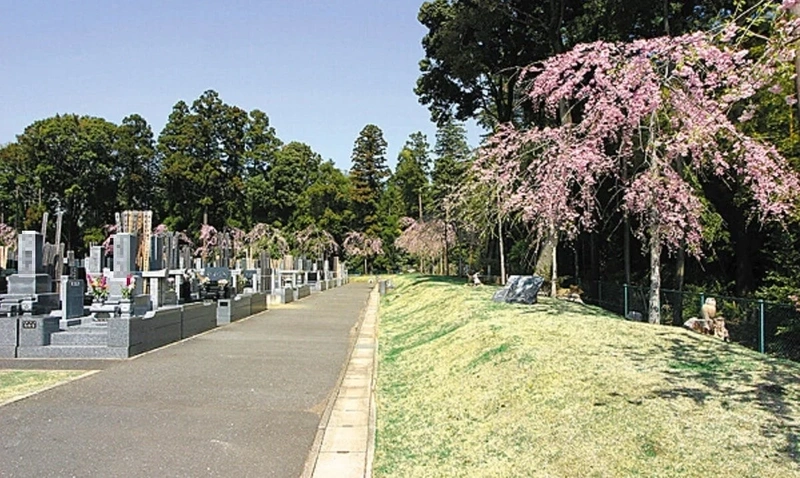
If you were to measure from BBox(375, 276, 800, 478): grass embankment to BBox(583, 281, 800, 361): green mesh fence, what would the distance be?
172 centimetres

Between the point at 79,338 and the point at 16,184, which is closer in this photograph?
the point at 79,338

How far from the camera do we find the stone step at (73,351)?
10.7 m

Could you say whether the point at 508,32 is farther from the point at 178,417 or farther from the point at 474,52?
the point at 178,417

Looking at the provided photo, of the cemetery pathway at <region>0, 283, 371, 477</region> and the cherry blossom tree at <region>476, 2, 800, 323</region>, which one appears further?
the cherry blossom tree at <region>476, 2, 800, 323</region>

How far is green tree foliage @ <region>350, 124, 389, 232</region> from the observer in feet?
217

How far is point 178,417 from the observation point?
6.73 metres

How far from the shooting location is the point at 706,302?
1160 cm

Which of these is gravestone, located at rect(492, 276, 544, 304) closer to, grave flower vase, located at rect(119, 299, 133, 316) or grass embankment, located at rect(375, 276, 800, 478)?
grass embankment, located at rect(375, 276, 800, 478)

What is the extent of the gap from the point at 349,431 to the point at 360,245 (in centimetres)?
Answer: 5735

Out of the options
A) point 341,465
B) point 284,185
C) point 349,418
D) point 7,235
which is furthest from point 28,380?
point 284,185

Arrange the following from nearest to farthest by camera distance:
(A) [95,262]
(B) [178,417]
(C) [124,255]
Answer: (B) [178,417]
(C) [124,255]
(A) [95,262]

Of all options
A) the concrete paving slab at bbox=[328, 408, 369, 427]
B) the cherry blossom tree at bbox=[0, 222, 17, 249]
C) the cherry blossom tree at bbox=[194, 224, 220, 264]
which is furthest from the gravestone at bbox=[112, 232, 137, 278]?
the cherry blossom tree at bbox=[0, 222, 17, 249]

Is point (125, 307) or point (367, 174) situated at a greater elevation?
point (367, 174)

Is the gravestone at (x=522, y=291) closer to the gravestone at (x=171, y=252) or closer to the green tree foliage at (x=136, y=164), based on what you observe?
the gravestone at (x=171, y=252)
